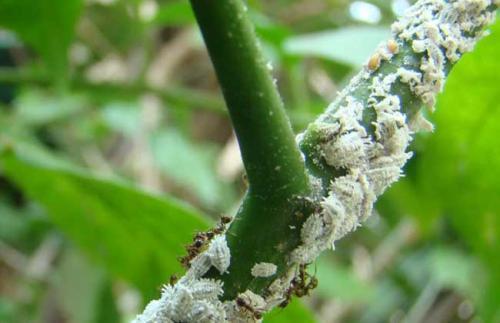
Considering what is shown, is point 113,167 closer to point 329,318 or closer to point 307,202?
point 329,318

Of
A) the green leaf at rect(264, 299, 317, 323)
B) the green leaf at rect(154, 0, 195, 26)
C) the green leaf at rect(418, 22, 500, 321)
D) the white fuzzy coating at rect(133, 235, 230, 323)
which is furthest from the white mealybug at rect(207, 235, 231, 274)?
the green leaf at rect(154, 0, 195, 26)

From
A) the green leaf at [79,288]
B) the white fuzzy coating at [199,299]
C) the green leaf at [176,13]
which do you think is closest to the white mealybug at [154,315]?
the white fuzzy coating at [199,299]

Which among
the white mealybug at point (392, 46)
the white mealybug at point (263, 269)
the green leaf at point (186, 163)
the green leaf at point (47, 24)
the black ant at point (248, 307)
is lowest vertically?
the black ant at point (248, 307)

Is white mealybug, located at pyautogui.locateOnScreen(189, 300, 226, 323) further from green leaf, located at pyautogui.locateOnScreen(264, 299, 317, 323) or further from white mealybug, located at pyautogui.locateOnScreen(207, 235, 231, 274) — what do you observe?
green leaf, located at pyautogui.locateOnScreen(264, 299, 317, 323)

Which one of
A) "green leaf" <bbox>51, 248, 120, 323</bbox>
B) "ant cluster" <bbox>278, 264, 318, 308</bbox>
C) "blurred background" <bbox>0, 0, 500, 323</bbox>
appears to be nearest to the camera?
"ant cluster" <bbox>278, 264, 318, 308</bbox>

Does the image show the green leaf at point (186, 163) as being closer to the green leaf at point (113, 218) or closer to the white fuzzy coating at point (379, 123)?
the green leaf at point (113, 218)

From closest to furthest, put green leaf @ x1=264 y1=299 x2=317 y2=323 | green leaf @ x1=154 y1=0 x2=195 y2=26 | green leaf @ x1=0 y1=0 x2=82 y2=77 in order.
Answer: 1. green leaf @ x1=264 y1=299 x2=317 y2=323
2. green leaf @ x1=0 y1=0 x2=82 y2=77
3. green leaf @ x1=154 y1=0 x2=195 y2=26
